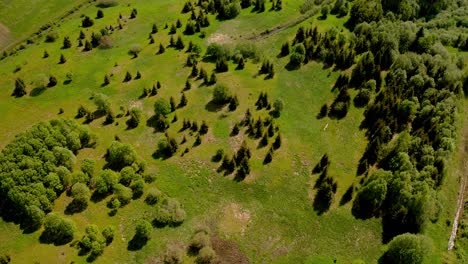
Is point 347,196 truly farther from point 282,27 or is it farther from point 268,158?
point 282,27

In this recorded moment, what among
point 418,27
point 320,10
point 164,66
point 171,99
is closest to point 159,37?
point 164,66

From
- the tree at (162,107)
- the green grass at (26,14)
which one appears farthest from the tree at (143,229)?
the green grass at (26,14)

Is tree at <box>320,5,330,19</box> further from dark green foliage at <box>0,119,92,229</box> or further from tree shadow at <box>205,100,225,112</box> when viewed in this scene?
dark green foliage at <box>0,119,92,229</box>

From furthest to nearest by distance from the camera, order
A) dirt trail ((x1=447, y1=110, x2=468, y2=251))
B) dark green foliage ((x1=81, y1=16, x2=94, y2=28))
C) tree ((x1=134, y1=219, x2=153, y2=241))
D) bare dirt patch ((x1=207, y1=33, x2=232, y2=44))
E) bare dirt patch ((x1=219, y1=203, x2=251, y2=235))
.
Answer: dark green foliage ((x1=81, y1=16, x2=94, y2=28)), bare dirt patch ((x1=207, y1=33, x2=232, y2=44)), dirt trail ((x1=447, y1=110, x2=468, y2=251)), bare dirt patch ((x1=219, y1=203, x2=251, y2=235)), tree ((x1=134, y1=219, x2=153, y2=241))

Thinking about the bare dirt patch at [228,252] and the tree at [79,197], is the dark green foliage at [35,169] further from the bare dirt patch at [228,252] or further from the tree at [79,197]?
the bare dirt patch at [228,252]

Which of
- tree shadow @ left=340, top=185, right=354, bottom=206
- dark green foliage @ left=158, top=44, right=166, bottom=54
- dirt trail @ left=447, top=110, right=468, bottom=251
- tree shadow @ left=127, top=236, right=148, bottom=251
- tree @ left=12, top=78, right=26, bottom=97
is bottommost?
dirt trail @ left=447, top=110, right=468, bottom=251

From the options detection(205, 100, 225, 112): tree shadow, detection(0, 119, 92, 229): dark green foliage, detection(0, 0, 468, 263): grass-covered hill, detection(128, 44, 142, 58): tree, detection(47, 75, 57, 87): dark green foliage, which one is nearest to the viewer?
detection(0, 0, 468, 263): grass-covered hill

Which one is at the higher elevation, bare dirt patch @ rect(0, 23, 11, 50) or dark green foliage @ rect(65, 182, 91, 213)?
bare dirt patch @ rect(0, 23, 11, 50)

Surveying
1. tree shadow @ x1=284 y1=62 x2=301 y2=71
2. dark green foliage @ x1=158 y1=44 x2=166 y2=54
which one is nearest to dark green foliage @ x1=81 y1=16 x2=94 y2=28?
dark green foliage @ x1=158 y1=44 x2=166 y2=54
